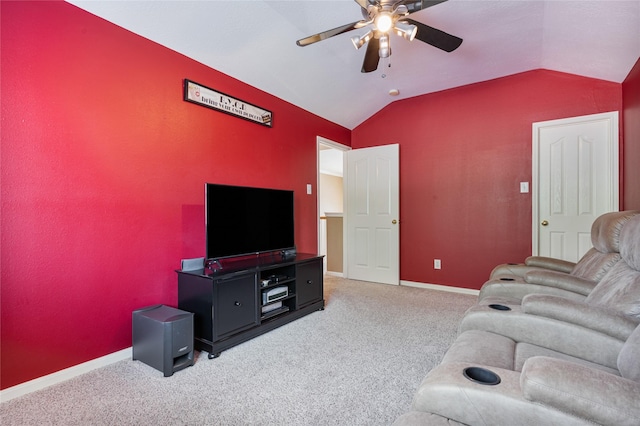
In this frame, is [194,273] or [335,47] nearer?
[194,273]

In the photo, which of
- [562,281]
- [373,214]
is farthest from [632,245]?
[373,214]

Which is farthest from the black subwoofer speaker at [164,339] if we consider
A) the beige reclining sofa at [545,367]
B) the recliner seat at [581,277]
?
the recliner seat at [581,277]

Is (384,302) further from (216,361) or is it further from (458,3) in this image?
(458,3)

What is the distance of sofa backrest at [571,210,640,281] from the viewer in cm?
205

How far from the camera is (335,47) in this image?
315cm

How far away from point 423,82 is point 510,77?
1.01 m

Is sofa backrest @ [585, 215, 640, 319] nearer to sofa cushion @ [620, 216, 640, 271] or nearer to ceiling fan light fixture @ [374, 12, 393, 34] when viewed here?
sofa cushion @ [620, 216, 640, 271]

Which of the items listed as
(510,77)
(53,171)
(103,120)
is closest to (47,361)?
(53,171)

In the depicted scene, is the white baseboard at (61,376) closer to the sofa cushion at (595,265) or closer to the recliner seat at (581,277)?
the recliner seat at (581,277)

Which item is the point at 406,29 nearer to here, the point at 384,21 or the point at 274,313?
the point at 384,21

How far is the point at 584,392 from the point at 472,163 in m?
3.64

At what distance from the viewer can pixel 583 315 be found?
1.37m

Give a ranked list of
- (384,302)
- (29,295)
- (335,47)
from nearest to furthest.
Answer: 1. (29,295)
2. (335,47)
3. (384,302)

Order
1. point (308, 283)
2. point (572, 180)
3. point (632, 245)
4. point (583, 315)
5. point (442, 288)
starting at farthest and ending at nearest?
point (442, 288) < point (572, 180) < point (308, 283) < point (632, 245) < point (583, 315)
